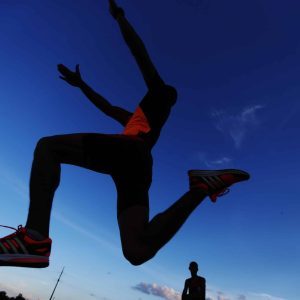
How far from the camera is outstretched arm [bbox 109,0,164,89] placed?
283cm

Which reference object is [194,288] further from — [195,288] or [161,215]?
[161,215]

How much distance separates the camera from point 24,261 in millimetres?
2033

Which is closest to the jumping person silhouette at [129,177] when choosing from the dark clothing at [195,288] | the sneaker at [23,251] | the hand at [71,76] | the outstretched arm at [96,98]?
the sneaker at [23,251]

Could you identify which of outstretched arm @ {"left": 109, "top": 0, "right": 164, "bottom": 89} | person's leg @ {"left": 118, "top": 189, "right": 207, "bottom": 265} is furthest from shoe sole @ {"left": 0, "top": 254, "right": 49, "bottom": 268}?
outstretched arm @ {"left": 109, "top": 0, "right": 164, "bottom": 89}

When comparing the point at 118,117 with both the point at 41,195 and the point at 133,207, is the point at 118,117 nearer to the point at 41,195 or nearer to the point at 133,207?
the point at 133,207

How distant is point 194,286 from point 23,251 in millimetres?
9396

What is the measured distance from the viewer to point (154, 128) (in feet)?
10.2

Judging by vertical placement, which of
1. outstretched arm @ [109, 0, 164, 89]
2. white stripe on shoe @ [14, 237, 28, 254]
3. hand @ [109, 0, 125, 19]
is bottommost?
white stripe on shoe @ [14, 237, 28, 254]

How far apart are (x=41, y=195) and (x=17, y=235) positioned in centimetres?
33

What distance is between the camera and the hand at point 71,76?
396 centimetres

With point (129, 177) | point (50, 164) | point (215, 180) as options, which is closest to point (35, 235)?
point (50, 164)

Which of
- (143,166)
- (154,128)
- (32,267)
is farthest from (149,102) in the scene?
(32,267)

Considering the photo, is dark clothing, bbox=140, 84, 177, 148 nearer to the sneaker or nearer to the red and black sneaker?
the red and black sneaker

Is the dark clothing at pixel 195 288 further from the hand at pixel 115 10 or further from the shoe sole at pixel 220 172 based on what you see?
the hand at pixel 115 10
